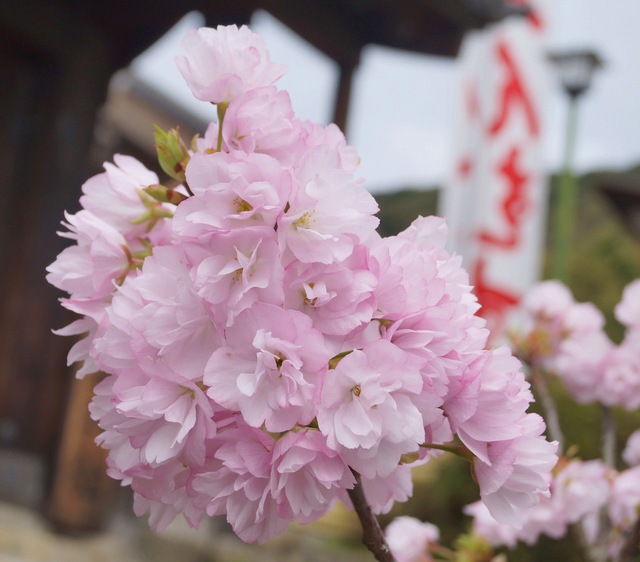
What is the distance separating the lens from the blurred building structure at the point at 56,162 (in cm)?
523

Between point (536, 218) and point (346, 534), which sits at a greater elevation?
point (536, 218)

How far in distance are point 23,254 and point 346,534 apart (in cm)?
396

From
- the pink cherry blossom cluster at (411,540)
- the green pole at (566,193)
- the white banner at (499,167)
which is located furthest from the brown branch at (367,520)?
the green pole at (566,193)

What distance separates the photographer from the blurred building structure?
5.23 m

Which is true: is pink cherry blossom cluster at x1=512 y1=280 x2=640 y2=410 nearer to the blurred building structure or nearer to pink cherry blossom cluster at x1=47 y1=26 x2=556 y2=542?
pink cherry blossom cluster at x1=47 y1=26 x2=556 y2=542

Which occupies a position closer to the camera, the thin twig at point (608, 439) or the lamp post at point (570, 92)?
the thin twig at point (608, 439)

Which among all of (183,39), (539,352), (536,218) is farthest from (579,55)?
(183,39)

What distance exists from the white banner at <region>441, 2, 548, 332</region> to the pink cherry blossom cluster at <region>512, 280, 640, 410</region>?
4.61 m

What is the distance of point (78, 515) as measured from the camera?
541 cm

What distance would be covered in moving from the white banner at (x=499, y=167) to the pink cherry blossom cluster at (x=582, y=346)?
15.1 feet

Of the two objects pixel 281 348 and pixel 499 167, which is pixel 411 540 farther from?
pixel 499 167

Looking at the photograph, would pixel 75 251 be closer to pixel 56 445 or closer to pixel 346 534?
pixel 56 445

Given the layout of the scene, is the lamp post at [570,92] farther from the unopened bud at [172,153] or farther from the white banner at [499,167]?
the unopened bud at [172,153]

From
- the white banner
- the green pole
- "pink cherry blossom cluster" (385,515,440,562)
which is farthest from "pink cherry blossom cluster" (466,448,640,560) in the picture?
the green pole
